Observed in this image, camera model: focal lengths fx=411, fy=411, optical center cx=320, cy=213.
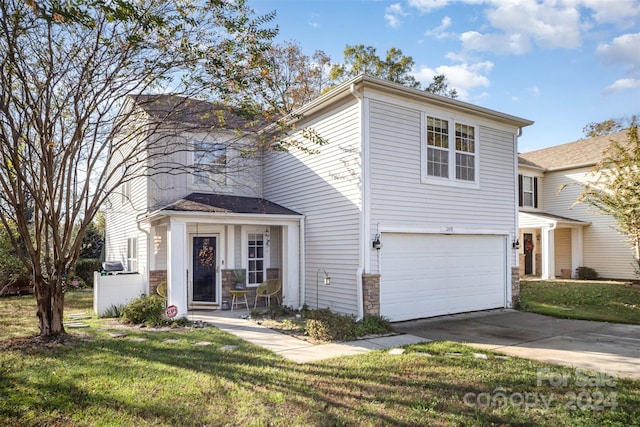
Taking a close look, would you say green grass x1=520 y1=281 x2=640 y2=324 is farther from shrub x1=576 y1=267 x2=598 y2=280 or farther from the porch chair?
the porch chair

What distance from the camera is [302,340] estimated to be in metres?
7.76

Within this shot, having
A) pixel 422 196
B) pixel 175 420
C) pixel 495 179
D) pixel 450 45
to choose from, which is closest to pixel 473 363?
pixel 175 420

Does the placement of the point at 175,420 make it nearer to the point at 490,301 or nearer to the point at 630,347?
the point at 630,347

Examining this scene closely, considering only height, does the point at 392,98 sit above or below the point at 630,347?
above

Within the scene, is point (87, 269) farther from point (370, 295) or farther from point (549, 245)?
point (549, 245)

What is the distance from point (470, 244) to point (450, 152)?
259 cm

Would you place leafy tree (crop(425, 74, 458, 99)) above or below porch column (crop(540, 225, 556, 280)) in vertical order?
above

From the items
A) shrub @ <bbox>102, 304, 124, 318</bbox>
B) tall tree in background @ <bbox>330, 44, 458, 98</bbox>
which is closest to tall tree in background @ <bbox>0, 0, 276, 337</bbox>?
shrub @ <bbox>102, 304, 124, 318</bbox>

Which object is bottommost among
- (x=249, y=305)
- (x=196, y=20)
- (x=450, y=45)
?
(x=249, y=305)

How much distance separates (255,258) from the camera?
11.9 metres

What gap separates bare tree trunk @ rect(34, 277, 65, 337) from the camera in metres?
7.53

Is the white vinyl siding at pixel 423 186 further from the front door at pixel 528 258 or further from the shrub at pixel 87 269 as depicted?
the shrub at pixel 87 269

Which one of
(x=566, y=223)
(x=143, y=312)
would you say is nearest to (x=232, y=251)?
(x=143, y=312)

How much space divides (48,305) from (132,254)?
6.38m
